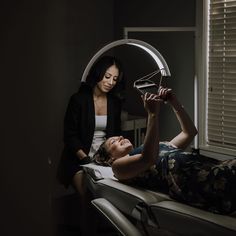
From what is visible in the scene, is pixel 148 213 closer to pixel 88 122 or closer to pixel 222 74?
pixel 88 122

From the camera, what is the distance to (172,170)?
6.39 feet

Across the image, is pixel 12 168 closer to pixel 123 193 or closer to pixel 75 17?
pixel 123 193

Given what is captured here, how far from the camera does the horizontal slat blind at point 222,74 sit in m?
2.71

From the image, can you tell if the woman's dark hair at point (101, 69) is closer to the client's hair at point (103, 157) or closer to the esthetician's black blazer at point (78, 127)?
the esthetician's black blazer at point (78, 127)

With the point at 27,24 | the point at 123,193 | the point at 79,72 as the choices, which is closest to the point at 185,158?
the point at 123,193

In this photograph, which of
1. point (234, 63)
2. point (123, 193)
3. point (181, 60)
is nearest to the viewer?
point (123, 193)

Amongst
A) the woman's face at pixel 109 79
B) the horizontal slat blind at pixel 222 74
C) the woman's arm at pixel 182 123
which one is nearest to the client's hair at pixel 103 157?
the woman's arm at pixel 182 123

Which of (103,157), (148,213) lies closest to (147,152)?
(148,213)

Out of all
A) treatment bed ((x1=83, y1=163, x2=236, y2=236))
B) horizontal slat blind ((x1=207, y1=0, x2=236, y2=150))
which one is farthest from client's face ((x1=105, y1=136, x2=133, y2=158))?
horizontal slat blind ((x1=207, y1=0, x2=236, y2=150))

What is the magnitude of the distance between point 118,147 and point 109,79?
2.24ft

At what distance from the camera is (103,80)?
107 inches

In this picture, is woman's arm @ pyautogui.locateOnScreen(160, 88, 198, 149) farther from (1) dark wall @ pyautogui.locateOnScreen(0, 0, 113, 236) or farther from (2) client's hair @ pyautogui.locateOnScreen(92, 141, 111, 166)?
(1) dark wall @ pyautogui.locateOnScreen(0, 0, 113, 236)

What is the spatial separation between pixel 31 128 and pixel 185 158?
29.1 inches

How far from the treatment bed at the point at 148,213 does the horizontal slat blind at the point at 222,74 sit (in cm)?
99
